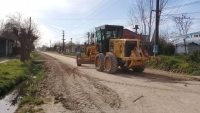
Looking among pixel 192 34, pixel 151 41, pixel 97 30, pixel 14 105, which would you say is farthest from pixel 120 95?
pixel 192 34

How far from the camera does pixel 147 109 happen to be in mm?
6789

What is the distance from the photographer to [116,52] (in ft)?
50.4

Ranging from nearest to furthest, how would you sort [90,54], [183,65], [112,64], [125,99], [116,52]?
[125,99]
[112,64]
[116,52]
[183,65]
[90,54]

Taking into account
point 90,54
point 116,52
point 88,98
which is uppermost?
point 116,52

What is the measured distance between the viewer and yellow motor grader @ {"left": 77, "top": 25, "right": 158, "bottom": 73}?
13984 mm

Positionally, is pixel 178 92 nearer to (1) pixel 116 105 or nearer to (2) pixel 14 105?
(1) pixel 116 105

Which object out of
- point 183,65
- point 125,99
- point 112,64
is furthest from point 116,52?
point 125,99

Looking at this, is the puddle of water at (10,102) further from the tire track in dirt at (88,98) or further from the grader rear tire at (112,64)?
the grader rear tire at (112,64)

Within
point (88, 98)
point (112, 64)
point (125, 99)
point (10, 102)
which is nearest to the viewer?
point (125, 99)

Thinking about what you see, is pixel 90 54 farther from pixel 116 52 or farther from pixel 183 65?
pixel 183 65

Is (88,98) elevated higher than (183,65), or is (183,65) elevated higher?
(183,65)

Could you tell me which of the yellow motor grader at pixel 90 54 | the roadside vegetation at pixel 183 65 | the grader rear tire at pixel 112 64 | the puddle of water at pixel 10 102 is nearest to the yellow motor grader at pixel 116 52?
the grader rear tire at pixel 112 64

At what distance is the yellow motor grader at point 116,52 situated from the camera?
13984 mm

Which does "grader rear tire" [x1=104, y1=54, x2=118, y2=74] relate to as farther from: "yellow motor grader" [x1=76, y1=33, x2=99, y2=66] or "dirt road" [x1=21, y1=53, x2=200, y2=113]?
"yellow motor grader" [x1=76, y1=33, x2=99, y2=66]
